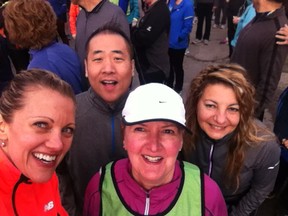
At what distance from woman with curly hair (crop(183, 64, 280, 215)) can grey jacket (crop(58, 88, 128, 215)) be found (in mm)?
501

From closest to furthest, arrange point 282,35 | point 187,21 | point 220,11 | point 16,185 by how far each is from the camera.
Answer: point 16,185 < point 282,35 < point 187,21 < point 220,11

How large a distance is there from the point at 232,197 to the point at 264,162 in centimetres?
42

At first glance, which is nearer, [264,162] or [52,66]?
[264,162]

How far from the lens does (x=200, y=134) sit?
87.3 inches

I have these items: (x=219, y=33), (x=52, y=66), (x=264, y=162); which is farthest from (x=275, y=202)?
(x=219, y=33)

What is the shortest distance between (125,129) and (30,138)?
0.48 metres

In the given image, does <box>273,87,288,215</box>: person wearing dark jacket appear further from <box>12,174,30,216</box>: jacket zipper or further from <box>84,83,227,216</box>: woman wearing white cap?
<box>12,174,30,216</box>: jacket zipper

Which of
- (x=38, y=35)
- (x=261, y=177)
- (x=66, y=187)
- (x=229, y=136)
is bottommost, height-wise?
(x=261, y=177)

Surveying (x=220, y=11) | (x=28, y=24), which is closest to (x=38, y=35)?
(x=28, y=24)

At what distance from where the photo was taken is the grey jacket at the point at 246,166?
2131mm

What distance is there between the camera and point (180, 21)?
4.77 meters

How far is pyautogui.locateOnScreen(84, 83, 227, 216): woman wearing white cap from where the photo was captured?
4.97ft

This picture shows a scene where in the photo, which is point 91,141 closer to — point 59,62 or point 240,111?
point 59,62

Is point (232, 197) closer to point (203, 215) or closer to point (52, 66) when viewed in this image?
point (203, 215)
